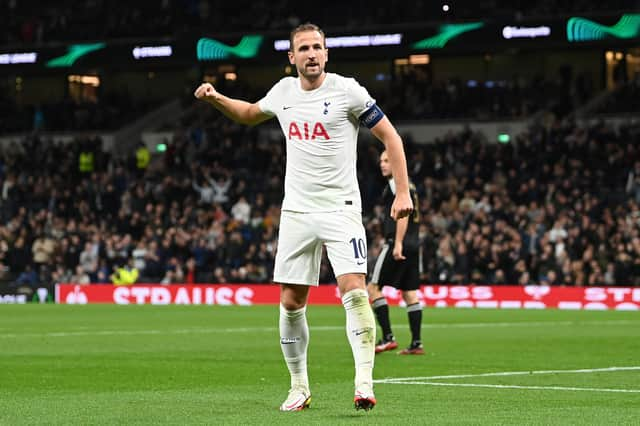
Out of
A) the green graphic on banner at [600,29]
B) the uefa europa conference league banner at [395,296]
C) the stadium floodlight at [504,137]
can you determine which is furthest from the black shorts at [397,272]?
the stadium floodlight at [504,137]

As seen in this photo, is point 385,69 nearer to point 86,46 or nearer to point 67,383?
point 86,46

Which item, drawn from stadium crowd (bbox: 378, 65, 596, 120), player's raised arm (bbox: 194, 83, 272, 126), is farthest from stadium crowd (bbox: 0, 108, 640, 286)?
player's raised arm (bbox: 194, 83, 272, 126)

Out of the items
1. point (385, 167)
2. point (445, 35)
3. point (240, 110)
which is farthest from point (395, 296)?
point (240, 110)

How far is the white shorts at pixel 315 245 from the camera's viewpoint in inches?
348

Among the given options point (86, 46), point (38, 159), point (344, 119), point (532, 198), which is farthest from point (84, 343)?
point (38, 159)

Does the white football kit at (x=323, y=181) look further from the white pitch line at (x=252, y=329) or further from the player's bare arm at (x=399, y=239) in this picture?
the white pitch line at (x=252, y=329)

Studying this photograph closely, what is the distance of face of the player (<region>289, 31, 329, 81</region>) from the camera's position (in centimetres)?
877

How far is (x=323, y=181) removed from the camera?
8.93 metres

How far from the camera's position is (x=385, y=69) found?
160 ft

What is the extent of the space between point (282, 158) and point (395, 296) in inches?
372

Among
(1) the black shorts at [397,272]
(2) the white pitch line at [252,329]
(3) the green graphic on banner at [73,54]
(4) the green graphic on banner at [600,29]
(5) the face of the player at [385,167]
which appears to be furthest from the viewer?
(3) the green graphic on banner at [73,54]

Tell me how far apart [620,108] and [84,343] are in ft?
87.2

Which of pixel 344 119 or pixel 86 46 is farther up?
pixel 86 46

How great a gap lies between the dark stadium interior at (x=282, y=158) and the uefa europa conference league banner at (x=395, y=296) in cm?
72
